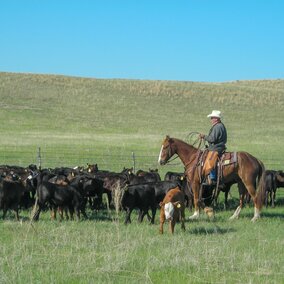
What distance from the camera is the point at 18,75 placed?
245 ft

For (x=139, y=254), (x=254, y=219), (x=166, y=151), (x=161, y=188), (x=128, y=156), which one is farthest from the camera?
(x=128, y=156)

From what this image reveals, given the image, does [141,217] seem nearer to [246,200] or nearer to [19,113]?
[246,200]

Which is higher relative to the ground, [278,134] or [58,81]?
[58,81]

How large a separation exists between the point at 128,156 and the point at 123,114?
2675 centimetres

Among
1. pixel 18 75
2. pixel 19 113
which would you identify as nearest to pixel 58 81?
pixel 18 75

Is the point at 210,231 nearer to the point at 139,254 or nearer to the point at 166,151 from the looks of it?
the point at 139,254

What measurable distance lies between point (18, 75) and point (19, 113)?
64.3 ft

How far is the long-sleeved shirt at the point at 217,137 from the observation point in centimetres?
1484

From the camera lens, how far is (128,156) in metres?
33.2

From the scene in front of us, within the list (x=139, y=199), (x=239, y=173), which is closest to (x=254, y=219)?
(x=239, y=173)

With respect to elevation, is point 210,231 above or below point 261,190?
below

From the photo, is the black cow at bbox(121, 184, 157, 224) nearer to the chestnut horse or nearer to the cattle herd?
the cattle herd

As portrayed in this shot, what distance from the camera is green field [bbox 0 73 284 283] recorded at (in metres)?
8.02

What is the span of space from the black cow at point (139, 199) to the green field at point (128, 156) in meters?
0.43
